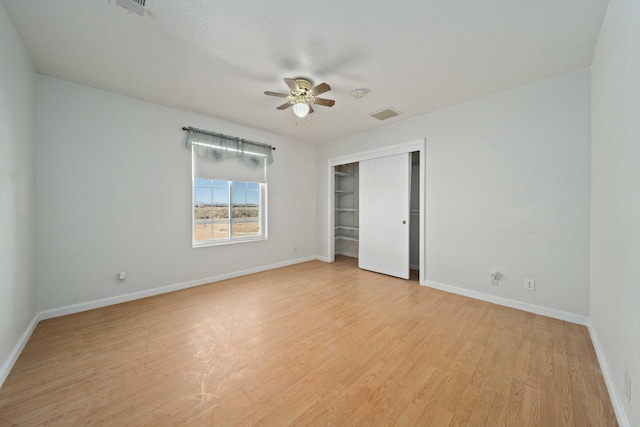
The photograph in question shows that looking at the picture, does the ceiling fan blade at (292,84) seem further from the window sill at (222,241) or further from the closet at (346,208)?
the closet at (346,208)

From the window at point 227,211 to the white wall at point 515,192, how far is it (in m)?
2.90

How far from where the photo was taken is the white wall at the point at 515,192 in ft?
7.91

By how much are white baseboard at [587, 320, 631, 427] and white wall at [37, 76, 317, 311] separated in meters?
4.18

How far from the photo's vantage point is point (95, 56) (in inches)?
87.6

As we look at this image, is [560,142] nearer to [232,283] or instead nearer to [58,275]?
[232,283]

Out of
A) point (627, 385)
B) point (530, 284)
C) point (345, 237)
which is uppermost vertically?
point (345, 237)

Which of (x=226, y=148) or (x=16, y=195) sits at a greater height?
(x=226, y=148)

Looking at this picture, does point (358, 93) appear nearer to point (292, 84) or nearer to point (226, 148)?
point (292, 84)

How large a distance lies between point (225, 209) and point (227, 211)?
0.05m

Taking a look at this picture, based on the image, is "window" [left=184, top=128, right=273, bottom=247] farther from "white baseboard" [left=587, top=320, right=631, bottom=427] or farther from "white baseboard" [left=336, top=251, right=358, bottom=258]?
"white baseboard" [left=587, top=320, right=631, bottom=427]

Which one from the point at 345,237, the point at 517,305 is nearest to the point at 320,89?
the point at 517,305

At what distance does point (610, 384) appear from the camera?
1525 millimetres

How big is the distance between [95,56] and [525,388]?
4.52 metres

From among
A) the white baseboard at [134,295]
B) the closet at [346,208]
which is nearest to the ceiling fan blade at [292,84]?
the white baseboard at [134,295]
